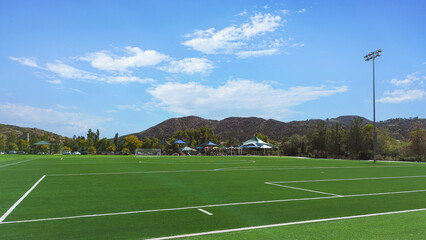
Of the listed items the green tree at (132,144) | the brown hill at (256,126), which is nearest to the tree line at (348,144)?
the green tree at (132,144)

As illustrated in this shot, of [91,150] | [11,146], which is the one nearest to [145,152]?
[91,150]

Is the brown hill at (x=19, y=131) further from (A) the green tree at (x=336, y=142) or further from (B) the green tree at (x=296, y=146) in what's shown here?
(A) the green tree at (x=336, y=142)

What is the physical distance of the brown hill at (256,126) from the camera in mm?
95188

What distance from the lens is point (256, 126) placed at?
125 meters

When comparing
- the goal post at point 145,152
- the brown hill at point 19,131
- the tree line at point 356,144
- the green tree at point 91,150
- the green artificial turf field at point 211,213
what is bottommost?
the green tree at point 91,150

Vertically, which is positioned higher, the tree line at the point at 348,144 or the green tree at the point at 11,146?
the tree line at the point at 348,144

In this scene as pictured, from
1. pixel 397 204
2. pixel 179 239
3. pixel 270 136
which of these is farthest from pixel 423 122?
pixel 179 239

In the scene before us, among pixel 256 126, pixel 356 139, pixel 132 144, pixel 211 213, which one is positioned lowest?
pixel 211 213

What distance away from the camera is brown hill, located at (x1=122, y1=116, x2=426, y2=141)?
9519 centimetres

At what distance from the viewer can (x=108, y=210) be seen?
7480mm

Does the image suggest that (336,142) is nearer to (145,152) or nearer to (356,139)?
(356,139)

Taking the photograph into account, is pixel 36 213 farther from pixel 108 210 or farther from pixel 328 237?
pixel 328 237

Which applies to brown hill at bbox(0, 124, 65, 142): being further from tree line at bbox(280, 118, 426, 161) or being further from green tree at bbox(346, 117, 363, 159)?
green tree at bbox(346, 117, 363, 159)

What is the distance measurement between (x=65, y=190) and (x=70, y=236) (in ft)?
19.6
